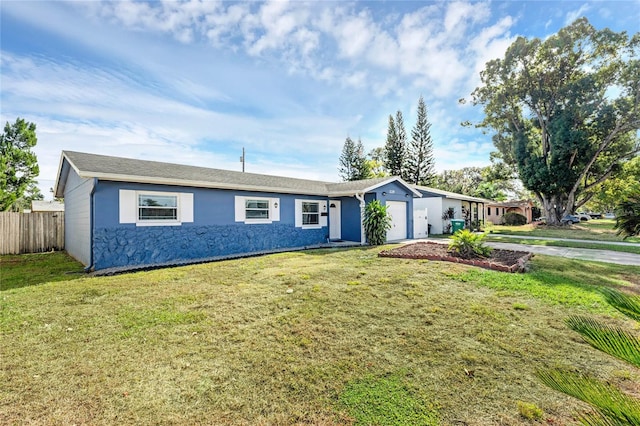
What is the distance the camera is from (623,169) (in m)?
25.0

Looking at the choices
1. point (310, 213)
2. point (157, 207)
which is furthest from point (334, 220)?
point (157, 207)

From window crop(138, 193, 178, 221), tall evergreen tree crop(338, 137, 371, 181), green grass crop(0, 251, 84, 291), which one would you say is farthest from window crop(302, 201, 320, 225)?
tall evergreen tree crop(338, 137, 371, 181)

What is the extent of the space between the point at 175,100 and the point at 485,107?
2524cm

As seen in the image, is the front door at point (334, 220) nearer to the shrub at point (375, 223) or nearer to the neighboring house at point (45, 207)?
the shrub at point (375, 223)

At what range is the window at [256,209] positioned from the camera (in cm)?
1169

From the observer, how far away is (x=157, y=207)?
30.9 feet

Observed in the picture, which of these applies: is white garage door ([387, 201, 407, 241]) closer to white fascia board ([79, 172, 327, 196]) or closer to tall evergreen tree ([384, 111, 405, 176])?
white fascia board ([79, 172, 327, 196])

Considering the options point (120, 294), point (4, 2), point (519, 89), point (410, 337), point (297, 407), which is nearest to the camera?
point (297, 407)

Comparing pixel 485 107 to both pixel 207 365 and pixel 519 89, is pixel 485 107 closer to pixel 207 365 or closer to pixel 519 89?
pixel 519 89

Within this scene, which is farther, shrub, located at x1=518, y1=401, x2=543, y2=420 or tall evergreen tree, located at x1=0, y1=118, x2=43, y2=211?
tall evergreen tree, located at x1=0, y1=118, x2=43, y2=211

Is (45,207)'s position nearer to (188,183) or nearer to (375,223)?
(188,183)

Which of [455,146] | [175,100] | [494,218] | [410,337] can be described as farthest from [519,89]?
[410,337]

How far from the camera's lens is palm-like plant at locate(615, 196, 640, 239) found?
2684 mm

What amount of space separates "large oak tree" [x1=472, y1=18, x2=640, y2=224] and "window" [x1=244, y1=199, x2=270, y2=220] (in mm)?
23199
